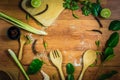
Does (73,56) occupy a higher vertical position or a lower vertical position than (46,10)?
lower

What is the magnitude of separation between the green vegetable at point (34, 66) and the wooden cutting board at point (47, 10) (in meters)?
0.19

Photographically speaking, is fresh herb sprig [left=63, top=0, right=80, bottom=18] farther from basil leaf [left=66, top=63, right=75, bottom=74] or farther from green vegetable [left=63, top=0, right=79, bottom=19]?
basil leaf [left=66, top=63, right=75, bottom=74]

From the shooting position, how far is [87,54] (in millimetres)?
1364

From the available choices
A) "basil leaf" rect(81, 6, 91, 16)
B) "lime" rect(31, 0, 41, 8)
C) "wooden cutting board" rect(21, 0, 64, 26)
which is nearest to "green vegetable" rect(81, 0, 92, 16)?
"basil leaf" rect(81, 6, 91, 16)

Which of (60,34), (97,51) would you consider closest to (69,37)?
(60,34)

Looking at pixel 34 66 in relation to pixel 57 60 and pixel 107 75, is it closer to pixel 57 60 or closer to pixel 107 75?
pixel 57 60

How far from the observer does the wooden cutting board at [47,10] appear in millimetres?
1386

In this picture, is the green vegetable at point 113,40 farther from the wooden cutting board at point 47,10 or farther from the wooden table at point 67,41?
the wooden cutting board at point 47,10

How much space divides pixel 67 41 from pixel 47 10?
185 mm

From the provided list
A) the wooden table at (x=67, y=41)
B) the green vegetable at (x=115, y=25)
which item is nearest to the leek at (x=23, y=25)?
the wooden table at (x=67, y=41)

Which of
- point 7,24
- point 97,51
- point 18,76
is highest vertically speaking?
point 7,24

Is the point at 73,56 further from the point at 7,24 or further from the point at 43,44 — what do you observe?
the point at 7,24

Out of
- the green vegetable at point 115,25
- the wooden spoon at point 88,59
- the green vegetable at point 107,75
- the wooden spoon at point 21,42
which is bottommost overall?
the green vegetable at point 107,75

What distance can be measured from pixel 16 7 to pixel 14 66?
0.96 ft
